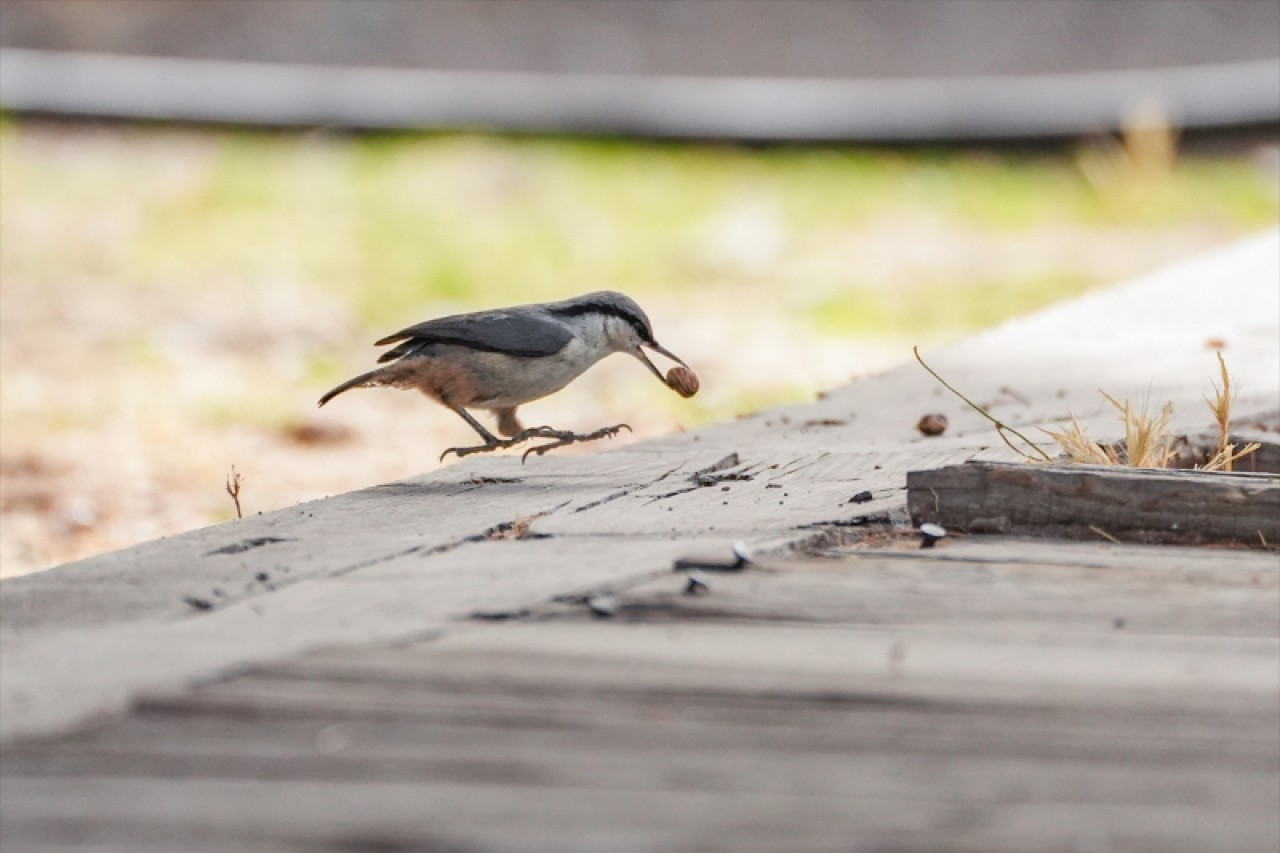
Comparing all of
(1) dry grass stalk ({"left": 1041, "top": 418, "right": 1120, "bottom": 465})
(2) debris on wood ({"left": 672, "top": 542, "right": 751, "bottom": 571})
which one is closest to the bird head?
(1) dry grass stalk ({"left": 1041, "top": 418, "right": 1120, "bottom": 465})

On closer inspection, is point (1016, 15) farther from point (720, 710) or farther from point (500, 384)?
point (720, 710)

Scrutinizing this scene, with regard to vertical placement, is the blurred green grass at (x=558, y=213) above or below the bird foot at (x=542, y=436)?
above

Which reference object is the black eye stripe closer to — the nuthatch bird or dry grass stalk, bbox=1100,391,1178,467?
the nuthatch bird

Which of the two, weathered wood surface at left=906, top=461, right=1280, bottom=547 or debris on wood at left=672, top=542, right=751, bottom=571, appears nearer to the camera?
→ debris on wood at left=672, top=542, right=751, bottom=571

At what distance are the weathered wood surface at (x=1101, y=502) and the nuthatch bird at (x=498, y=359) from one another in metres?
1.24

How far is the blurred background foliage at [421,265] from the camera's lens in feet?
18.5

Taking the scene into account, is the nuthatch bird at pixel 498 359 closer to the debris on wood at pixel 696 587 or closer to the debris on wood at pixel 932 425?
the debris on wood at pixel 932 425

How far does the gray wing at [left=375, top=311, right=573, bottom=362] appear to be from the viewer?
3.51 meters

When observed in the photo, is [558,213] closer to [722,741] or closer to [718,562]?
[718,562]

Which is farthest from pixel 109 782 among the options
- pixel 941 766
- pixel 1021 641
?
pixel 1021 641

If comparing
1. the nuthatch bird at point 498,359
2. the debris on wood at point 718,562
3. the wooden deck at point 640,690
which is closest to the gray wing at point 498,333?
the nuthatch bird at point 498,359

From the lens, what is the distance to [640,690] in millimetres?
1515

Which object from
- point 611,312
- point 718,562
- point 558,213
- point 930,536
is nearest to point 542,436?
point 611,312

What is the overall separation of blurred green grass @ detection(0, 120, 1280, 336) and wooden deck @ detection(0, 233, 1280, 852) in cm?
534
